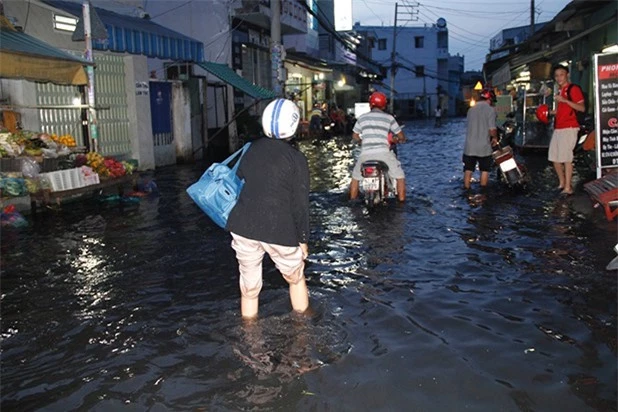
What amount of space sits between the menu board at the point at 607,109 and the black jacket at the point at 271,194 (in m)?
6.87

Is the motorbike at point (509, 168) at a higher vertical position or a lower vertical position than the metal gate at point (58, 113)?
lower

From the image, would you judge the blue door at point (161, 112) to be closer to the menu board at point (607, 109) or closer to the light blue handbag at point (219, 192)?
the menu board at point (607, 109)

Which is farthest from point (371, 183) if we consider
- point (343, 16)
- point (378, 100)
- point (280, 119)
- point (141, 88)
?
point (343, 16)

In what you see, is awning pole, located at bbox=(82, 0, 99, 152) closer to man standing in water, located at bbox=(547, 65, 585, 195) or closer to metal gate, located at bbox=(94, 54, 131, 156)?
metal gate, located at bbox=(94, 54, 131, 156)

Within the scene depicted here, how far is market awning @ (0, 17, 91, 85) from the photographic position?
9391mm

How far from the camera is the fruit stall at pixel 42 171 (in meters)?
9.98

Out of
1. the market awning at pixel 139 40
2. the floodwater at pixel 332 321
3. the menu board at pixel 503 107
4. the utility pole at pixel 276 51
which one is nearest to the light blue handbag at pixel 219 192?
the floodwater at pixel 332 321

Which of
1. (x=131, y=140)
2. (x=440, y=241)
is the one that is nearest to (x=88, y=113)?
(x=131, y=140)

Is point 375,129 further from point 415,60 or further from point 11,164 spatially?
point 415,60

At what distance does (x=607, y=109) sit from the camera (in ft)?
31.3

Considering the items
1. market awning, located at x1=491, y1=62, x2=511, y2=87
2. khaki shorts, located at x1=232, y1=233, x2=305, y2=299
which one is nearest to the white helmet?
khaki shorts, located at x1=232, y1=233, x2=305, y2=299

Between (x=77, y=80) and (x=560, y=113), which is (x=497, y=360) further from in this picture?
(x=77, y=80)

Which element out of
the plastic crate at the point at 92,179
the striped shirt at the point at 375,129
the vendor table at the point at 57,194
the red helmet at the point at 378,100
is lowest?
the vendor table at the point at 57,194

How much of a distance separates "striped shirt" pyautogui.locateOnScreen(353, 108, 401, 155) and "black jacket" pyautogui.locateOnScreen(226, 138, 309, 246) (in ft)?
18.0
